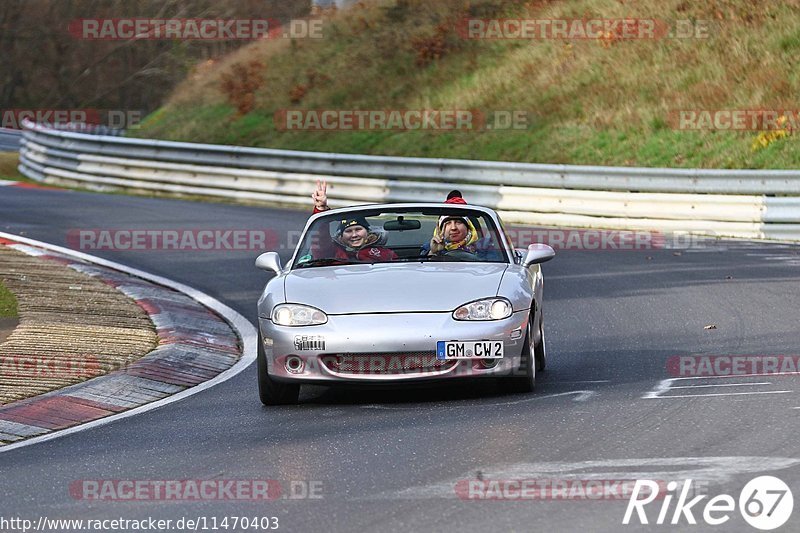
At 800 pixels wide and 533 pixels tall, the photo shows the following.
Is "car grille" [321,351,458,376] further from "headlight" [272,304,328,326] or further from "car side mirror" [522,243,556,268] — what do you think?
"car side mirror" [522,243,556,268]

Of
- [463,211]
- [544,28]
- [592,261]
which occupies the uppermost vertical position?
[544,28]

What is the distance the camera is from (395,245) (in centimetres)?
1071

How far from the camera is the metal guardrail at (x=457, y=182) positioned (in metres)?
20.7

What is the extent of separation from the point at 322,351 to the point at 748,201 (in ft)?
41.7

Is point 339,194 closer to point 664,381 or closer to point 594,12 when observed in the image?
point 594,12

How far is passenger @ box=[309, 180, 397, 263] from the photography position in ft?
33.4

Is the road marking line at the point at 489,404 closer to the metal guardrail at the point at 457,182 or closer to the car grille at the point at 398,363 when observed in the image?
the car grille at the point at 398,363

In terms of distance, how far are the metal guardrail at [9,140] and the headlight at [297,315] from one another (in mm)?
31348

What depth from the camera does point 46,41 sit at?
5853 centimetres

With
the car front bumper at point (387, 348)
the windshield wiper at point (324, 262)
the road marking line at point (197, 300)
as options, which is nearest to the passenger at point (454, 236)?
the windshield wiper at point (324, 262)

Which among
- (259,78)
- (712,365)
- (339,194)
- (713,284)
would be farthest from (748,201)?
(259,78)

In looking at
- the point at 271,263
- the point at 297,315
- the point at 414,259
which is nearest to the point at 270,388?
the point at 297,315

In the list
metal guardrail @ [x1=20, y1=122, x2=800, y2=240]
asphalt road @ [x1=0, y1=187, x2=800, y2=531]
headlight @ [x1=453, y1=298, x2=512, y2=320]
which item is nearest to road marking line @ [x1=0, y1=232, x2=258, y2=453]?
asphalt road @ [x1=0, y1=187, x2=800, y2=531]

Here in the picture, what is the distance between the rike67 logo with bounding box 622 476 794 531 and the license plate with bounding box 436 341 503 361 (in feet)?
A: 8.69
